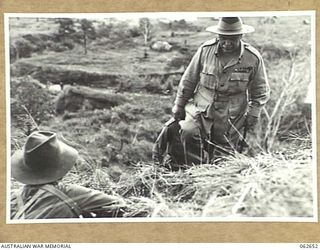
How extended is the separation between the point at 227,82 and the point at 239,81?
0.07 meters

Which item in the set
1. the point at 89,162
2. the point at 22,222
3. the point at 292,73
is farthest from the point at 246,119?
the point at 22,222

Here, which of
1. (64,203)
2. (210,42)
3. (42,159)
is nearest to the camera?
(42,159)

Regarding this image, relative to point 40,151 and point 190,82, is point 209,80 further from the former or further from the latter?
point 40,151

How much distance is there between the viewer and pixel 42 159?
9.83 feet

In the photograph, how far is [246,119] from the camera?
3.20 m

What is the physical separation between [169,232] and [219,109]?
0.74 meters

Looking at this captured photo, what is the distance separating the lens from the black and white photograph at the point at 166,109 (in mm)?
3150

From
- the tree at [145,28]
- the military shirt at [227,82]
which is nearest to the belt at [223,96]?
the military shirt at [227,82]

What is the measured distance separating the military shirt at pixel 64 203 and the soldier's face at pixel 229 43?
1044mm

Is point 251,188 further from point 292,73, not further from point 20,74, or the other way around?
point 20,74

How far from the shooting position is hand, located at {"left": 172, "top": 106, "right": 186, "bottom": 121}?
10.6ft

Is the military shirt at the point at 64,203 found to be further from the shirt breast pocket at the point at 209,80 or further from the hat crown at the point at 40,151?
the shirt breast pocket at the point at 209,80

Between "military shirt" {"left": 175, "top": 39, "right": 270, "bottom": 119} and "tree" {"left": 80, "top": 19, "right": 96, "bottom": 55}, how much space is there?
0.60 meters

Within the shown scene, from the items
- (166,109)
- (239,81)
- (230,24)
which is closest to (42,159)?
(166,109)
